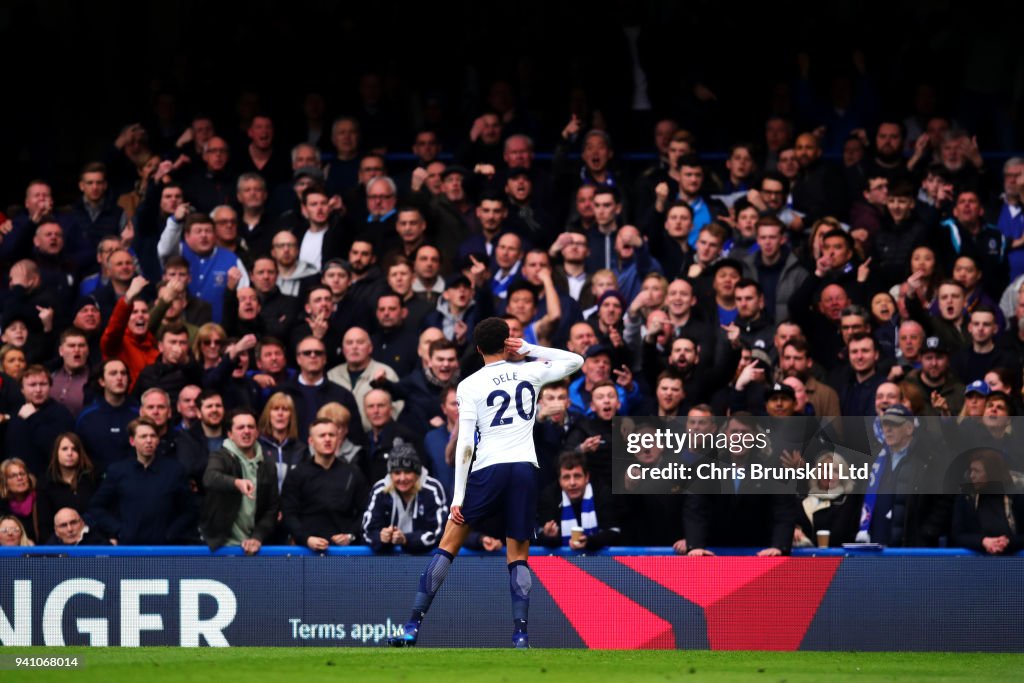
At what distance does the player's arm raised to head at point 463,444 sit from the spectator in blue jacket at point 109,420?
4081 millimetres

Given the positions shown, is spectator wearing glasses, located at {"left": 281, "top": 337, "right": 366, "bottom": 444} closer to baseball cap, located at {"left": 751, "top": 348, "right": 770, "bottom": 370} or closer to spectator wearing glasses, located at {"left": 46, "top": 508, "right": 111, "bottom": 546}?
spectator wearing glasses, located at {"left": 46, "top": 508, "right": 111, "bottom": 546}

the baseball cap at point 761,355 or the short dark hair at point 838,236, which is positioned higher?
the short dark hair at point 838,236

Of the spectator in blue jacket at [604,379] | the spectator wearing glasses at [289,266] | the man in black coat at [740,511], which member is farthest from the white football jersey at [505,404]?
the spectator wearing glasses at [289,266]

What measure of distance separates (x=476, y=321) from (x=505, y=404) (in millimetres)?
3946

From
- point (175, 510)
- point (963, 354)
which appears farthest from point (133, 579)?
point (963, 354)

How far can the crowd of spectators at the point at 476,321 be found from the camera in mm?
12664

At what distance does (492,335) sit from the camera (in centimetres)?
1035

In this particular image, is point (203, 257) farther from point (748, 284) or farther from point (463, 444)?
point (463, 444)

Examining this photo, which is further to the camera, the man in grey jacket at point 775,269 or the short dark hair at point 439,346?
the man in grey jacket at point 775,269

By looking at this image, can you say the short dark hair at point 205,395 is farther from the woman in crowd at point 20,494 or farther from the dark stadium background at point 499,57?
the dark stadium background at point 499,57

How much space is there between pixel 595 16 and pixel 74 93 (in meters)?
5.88

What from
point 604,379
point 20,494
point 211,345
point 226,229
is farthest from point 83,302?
point 604,379

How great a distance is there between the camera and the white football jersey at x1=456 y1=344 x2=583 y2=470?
408 inches

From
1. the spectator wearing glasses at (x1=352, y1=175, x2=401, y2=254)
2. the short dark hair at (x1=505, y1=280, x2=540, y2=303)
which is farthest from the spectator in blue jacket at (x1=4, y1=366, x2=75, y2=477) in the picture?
the short dark hair at (x1=505, y1=280, x2=540, y2=303)
